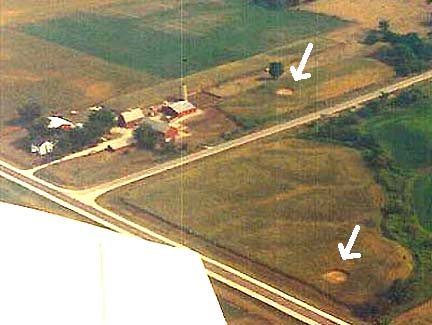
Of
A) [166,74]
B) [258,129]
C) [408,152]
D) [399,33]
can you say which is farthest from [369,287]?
[399,33]

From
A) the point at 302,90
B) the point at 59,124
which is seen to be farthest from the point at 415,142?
the point at 59,124

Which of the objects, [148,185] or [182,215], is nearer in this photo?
[182,215]

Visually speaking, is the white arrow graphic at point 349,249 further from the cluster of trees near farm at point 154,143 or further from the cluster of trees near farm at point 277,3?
the cluster of trees near farm at point 277,3

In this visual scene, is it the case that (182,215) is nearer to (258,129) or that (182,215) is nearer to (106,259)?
(258,129)

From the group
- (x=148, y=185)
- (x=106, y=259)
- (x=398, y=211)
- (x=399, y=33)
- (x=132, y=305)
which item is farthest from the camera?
(x=399, y=33)

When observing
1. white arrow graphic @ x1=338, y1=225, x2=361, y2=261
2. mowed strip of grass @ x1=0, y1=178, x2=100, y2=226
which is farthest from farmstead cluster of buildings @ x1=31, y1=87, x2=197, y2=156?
white arrow graphic @ x1=338, y1=225, x2=361, y2=261

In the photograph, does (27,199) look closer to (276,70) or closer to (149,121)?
(149,121)

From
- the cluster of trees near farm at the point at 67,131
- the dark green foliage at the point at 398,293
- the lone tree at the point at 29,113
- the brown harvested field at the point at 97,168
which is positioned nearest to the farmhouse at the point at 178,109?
the cluster of trees near farm at the point at 67,131
